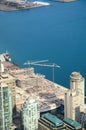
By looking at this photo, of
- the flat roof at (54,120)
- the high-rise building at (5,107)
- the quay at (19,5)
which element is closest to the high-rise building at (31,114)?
the flat roof at (54,120)

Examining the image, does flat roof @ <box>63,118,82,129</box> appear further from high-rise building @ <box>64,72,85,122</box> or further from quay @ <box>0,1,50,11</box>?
quay @ <box>0,1,50,11</box>

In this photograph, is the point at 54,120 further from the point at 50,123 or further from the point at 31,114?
the point at 31,114

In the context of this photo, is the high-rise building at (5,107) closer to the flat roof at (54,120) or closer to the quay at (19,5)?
the flat roof at (54,120)

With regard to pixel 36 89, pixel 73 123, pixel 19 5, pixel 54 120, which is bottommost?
pixel 73 123

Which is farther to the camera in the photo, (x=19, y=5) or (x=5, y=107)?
(x=19, y=5)

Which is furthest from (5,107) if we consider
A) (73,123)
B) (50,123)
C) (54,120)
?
(73,123)

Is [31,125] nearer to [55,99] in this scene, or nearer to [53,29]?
[55,99]

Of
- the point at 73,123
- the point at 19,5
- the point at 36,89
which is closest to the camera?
the point at 73,123

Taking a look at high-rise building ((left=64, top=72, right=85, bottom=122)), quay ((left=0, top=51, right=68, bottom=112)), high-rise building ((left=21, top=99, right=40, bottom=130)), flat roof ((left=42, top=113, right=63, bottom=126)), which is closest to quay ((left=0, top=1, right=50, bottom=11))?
A: quay ((left=0, top=51, right=68, bottom=112))
